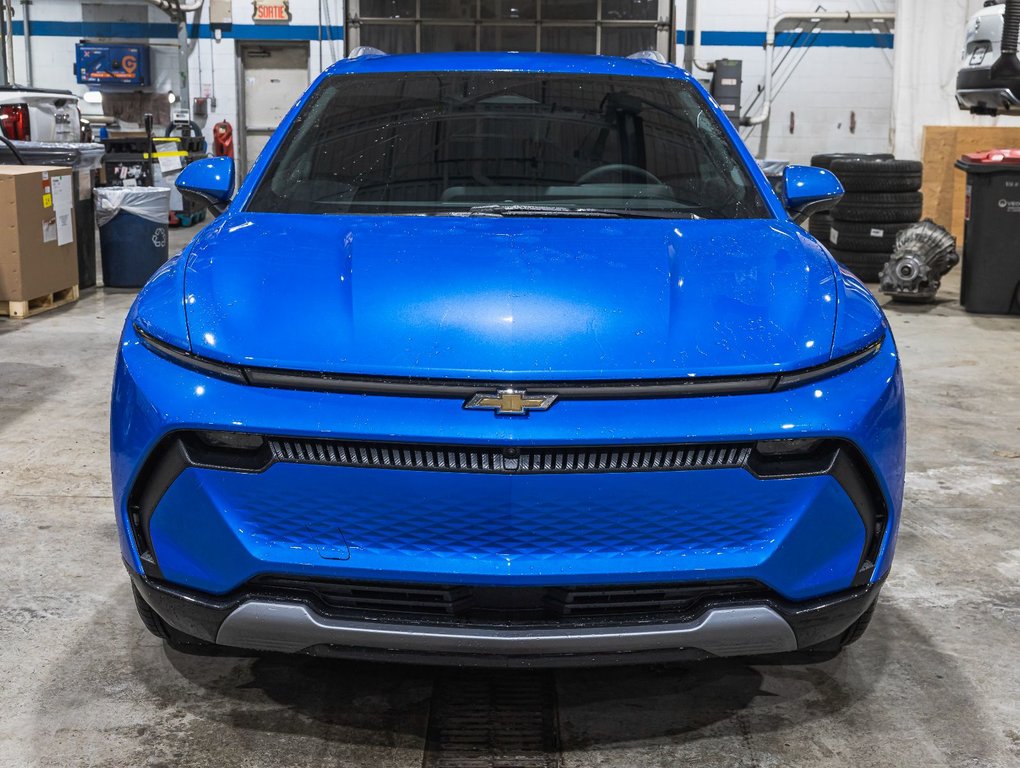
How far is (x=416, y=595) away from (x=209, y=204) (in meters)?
1.60

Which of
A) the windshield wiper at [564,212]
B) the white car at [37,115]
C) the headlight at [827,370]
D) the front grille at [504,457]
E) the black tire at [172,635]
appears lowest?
the black tire at [172,635]

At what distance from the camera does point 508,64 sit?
331 centimetres

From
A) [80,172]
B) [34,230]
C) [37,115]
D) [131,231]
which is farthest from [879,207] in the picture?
[37,115]

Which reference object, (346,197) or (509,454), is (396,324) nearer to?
(509,454)

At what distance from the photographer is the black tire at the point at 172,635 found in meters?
→ 2.24

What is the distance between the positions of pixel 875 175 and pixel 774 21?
24.8ft

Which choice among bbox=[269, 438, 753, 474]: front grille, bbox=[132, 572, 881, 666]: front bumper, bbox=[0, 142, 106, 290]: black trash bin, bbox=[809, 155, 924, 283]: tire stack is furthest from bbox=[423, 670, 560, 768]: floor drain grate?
bbox=[809, 155, 924, 283]: tire stack

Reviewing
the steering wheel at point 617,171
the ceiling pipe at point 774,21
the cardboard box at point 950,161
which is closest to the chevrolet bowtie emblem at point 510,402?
the steering wheel at point 617,171

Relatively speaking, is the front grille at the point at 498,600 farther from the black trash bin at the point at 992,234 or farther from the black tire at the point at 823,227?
the black tire at the point at 823,227

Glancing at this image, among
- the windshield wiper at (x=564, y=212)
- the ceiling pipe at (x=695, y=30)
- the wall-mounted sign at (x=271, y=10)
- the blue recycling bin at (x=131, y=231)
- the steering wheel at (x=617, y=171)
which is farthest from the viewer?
the wall-mounted sign at (x=271, y=10)

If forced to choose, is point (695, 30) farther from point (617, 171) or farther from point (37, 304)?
point (617, 171)

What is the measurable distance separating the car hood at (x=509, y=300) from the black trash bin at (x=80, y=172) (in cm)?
615

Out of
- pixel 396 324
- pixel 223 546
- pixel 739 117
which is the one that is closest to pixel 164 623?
pixel 223 546

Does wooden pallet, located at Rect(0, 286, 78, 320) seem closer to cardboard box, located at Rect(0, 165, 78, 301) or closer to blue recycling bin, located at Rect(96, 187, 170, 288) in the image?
cardboard box, located at Rect(0, 165, 78, 301)
